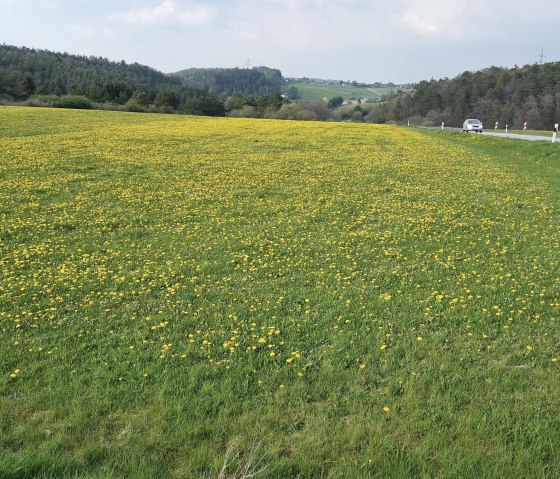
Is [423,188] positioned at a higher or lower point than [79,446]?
higher

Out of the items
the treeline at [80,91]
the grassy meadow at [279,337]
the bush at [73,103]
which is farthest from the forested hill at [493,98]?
the grassy meadow at [279,337]

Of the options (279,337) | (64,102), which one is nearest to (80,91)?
(64,102)

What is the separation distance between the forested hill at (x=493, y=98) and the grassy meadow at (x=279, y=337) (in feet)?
281

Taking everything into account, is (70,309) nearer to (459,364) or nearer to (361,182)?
(459,364)

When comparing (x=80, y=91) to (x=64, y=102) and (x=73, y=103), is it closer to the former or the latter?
(x=64, y=102)

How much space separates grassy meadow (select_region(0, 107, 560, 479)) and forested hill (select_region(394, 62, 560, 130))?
85.5m

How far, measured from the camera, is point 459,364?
6289 mm

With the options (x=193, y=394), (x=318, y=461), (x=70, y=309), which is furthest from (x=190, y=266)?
(x=318, y=461)

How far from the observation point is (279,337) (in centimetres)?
707

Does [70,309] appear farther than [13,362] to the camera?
Yes

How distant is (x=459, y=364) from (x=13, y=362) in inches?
235

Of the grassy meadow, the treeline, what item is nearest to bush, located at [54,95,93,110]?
the treeline

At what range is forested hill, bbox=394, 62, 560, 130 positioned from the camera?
89312 mm

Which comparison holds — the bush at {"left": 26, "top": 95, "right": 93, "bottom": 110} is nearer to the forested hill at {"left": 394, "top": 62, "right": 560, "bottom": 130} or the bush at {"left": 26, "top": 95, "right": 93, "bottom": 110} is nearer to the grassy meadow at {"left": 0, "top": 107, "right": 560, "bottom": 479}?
the grassy meadow at {"left": 0, "top": 107, "right": 560, "bottom": 479}
